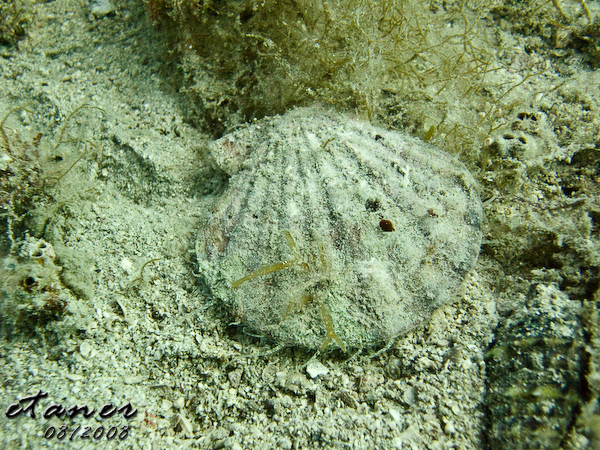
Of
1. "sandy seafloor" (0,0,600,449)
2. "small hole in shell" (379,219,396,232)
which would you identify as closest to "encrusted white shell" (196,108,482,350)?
"small hole in shell" (379,219,396,232)

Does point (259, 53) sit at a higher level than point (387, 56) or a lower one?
higher

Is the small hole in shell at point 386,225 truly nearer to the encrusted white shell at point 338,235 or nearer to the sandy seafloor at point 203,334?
the encrusted white shell at point 338,235

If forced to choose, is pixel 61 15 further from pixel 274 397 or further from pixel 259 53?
pixel 274 397

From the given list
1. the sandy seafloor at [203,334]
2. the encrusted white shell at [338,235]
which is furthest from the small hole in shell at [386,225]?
the sandy seafloor at [203,334]

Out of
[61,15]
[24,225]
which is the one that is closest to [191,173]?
[24,225]

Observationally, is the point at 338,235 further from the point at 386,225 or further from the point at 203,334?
the point at 203,334

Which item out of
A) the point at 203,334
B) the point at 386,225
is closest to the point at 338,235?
the point at 386,225

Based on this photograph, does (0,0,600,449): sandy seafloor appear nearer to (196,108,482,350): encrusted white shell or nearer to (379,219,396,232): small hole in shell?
(196,108,482,350): encrusted white shell
